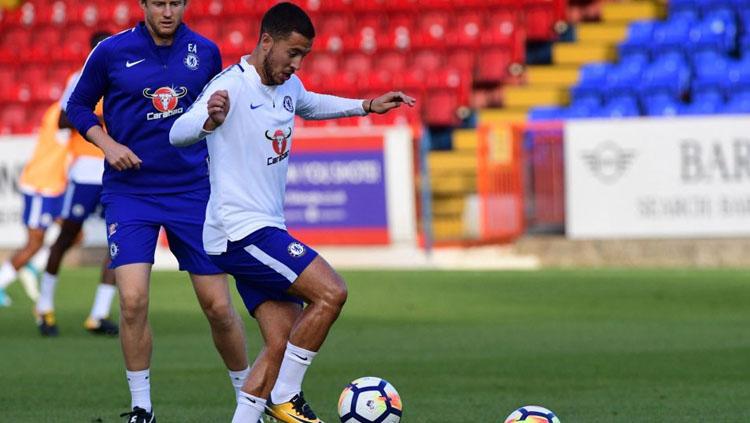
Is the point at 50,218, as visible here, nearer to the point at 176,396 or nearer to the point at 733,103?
the point at 176,396

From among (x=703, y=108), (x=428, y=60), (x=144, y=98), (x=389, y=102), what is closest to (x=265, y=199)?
(x=389, y=102)

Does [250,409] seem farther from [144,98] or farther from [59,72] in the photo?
[59,72]

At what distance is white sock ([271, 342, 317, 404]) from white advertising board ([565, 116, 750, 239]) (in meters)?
12.3

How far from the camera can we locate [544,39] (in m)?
25.1

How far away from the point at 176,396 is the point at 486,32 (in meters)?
16.6

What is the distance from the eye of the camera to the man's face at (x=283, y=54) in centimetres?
653

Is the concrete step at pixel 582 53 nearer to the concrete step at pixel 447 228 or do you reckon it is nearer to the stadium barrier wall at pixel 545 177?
the stadium barrier wall at pixel 545 177

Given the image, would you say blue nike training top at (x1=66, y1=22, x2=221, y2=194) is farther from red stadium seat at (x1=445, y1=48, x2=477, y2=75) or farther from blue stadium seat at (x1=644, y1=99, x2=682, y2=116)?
red stadium seat at (x1=445, y1=48, x2=477, y2=75)

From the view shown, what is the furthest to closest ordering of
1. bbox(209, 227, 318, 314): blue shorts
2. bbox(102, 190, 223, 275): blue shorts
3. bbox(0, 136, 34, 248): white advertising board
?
1. bbox(0, 136, 34, 248): white advertising board
2. bbox(102, 190, 223, 275): blue shorts
3. bbox(209, 227, 318, 314): blue shorts

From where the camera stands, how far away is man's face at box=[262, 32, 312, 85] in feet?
21.4

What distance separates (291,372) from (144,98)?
1747 millimetres

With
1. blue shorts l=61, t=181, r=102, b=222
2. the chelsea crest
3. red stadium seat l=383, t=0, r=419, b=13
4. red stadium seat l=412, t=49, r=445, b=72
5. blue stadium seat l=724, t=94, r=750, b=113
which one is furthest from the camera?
red stadium seat l=383, t=0, r=419, b=13

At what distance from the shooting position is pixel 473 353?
1102 cm

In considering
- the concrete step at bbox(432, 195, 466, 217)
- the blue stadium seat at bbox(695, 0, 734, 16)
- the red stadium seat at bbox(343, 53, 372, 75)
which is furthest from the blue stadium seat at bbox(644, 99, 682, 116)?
the red stadium seat at bbox(343, 53, 372, 75)
